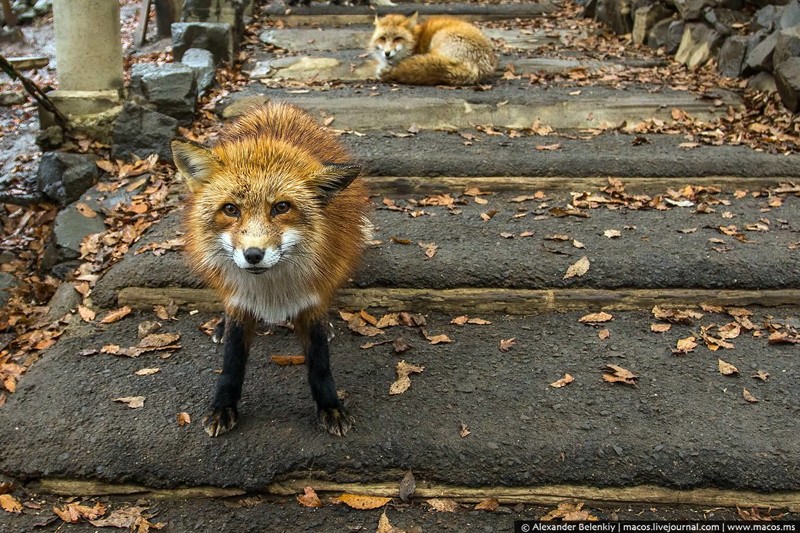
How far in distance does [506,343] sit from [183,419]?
183 cm

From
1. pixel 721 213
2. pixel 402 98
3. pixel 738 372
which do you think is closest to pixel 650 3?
pixel 402 98

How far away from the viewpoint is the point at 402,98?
672cm

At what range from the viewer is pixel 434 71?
7.22m

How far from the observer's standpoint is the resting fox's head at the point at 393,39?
7488mm

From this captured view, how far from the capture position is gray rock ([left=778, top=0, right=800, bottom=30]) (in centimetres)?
631

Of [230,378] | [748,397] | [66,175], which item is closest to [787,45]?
[748,397]

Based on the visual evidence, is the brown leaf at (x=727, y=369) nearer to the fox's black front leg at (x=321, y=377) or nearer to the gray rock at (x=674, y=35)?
the fox's black front leg at (x=321, y=377)

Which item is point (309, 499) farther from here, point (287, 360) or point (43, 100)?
point (43, 100)

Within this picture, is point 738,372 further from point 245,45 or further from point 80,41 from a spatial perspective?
point 245,45

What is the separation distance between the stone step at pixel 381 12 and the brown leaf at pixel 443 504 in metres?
8.86

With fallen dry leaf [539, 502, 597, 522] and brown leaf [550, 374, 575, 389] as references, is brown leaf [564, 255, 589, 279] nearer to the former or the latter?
brown leaf [550, 374, 575, 389]

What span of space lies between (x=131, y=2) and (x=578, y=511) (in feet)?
63.0

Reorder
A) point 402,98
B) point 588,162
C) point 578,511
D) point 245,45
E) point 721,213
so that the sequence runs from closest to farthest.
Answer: point 578,511
point 721,213
point 588,162
point 402,98
point 245,45

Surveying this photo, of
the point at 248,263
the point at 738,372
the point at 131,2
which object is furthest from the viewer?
the point at 131,2
